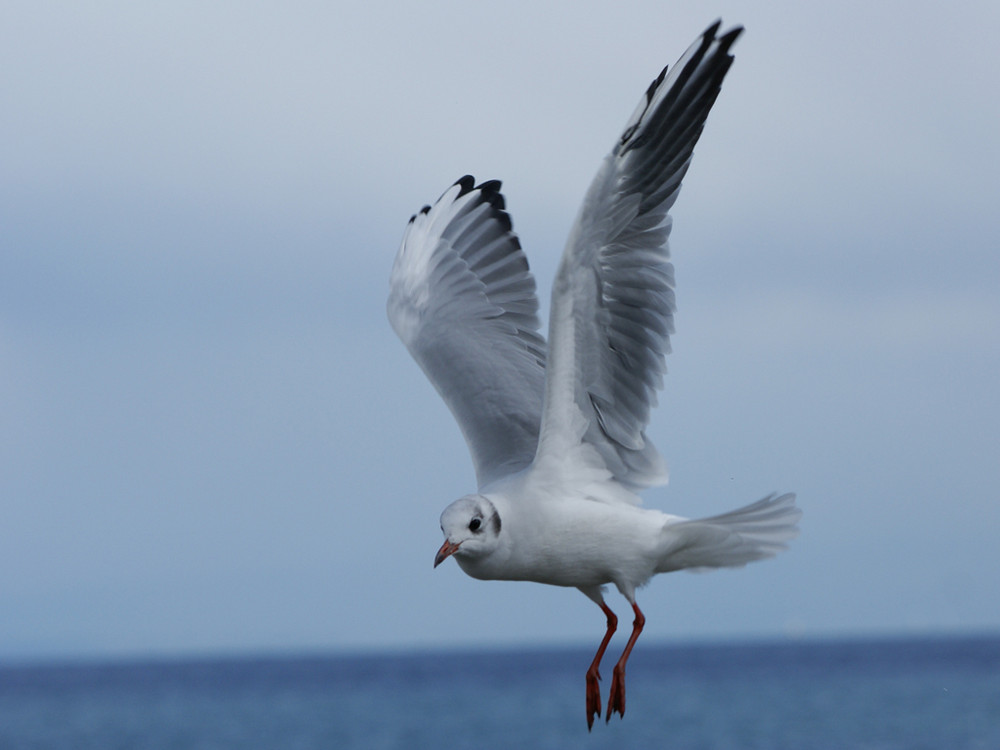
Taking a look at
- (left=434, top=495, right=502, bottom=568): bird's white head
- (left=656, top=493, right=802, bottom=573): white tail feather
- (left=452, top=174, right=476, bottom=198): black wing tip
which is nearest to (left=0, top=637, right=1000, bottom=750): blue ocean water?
(left=452, top=174, right=476, bottom=198): black wing tip

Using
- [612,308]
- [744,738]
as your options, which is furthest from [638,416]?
[744,738]

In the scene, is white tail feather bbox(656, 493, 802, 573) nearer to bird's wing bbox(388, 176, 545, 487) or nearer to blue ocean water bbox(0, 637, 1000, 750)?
bird's wing bbox(388, 176, 545, 487)

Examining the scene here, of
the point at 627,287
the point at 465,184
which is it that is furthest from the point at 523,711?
the point at 627,287

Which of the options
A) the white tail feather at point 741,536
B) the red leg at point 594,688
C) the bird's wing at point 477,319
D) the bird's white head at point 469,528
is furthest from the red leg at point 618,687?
the bird's wing at point 477,319

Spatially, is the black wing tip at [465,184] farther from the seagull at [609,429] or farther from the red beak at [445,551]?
the red beak at [445,551]

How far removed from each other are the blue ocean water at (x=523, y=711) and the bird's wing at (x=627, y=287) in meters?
29.3

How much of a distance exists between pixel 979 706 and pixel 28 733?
26.3m

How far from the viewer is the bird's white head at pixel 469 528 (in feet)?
20.8

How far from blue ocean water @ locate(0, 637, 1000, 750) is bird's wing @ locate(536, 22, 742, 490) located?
1153 inches

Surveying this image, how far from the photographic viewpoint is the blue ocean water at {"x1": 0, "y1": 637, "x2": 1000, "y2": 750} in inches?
1539

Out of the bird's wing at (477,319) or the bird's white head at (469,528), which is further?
the bird's wing at (477,319)

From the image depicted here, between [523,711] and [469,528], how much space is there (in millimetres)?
44049

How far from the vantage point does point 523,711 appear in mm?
49406

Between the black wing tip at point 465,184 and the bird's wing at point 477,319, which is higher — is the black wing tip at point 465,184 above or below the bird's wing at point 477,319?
above
